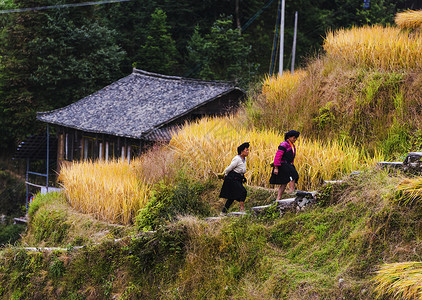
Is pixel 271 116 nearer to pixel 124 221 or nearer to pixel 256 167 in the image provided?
pixel 256 167

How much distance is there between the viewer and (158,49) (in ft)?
109

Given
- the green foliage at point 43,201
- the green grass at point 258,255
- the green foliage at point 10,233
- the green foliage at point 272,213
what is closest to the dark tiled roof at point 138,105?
the green foliage at point 43,201

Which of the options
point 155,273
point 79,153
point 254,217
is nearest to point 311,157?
point 254,217

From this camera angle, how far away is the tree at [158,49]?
3300 centimetres

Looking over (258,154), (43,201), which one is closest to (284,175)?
(258,154)

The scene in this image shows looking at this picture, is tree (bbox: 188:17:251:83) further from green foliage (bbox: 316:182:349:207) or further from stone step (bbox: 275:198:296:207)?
green foliage (bbox: 316:182:349:207)

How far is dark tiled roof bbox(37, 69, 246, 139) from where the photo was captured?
2100 cm

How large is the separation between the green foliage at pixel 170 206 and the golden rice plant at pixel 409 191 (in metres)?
4.50

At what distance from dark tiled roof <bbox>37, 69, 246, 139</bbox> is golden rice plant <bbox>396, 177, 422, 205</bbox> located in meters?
13.0

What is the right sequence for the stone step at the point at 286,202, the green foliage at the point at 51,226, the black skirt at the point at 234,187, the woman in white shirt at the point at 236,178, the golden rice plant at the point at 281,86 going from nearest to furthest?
the stone step at the point at 286,202, the woman in white shirt at the point at 236,178, the black skirt at the point at 234,187, the green foliage at the point at 51,226, the golden rice plant at the point at 281,86

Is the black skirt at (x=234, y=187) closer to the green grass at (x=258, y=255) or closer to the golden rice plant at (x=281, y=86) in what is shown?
the green grass at (x=258, y=255)

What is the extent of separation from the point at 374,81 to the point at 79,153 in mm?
17341

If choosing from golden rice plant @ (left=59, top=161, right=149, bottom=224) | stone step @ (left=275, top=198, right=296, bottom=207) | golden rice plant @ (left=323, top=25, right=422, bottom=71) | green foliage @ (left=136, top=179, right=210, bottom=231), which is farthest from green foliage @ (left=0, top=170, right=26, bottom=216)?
stone step @ (left=275, top=198, right=296, bottom=207)

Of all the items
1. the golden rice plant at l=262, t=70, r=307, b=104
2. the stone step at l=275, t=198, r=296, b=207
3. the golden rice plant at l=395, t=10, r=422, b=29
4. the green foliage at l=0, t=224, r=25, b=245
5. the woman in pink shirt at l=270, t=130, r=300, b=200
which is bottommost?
the green foliage at l=0, t=224, r=25, b=245
